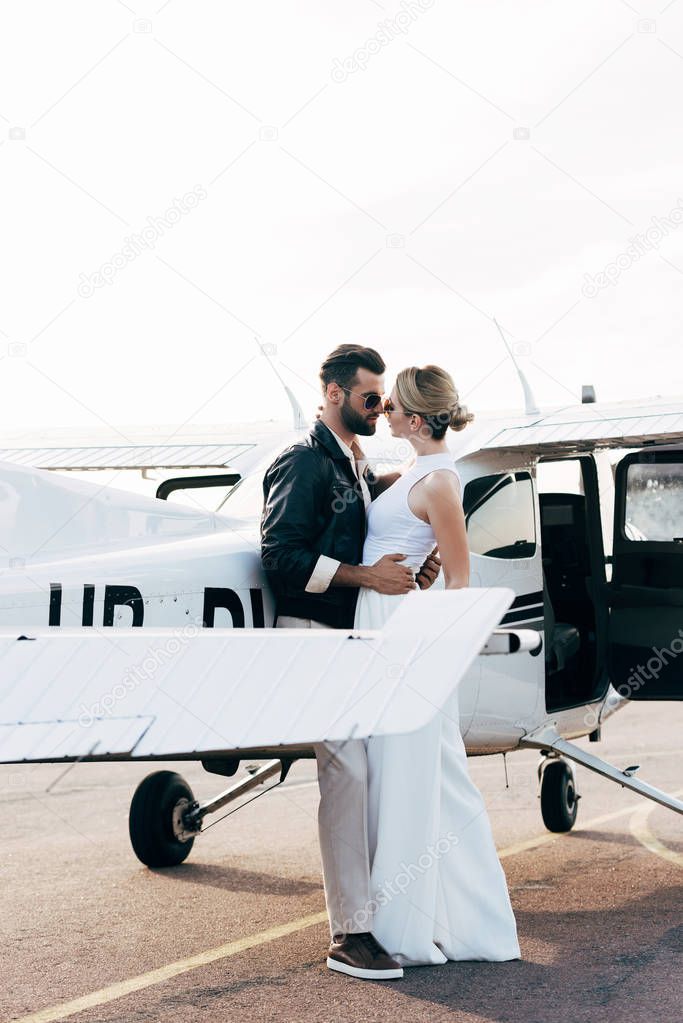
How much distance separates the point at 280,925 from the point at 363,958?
3.42ft

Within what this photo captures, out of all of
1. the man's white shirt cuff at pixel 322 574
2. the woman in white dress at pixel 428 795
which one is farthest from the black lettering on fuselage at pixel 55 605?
the woman in white dress at pixel 428 795

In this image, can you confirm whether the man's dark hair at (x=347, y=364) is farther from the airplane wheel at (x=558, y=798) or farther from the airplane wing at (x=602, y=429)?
the airplane wheel at (x=558, y=798)

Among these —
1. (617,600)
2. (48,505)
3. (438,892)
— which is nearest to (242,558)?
(48,505)

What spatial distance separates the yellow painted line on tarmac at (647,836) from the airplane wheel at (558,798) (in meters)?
0.42

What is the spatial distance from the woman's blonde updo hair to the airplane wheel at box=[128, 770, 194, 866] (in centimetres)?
313

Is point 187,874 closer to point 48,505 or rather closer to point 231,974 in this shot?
point 231,974

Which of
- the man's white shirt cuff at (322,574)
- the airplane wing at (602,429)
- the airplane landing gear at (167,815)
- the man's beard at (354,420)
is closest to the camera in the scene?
the man's white shirt cuff at (322,574)

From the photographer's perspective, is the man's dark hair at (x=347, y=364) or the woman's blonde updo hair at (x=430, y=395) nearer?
the woman's blonde updo hair at (x=430, y=395)

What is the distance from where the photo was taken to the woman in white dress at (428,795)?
479 centimetres

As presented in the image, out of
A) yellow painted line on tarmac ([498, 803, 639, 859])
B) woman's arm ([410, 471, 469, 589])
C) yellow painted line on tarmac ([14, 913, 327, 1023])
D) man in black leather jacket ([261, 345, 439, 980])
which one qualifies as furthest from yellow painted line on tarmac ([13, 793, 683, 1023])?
woman's arm ([410, 471, 469, 589])

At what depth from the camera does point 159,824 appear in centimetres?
705

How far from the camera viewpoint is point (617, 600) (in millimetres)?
7434

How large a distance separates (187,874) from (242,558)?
2.71m

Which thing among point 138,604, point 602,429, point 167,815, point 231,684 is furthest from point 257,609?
point 167,815
